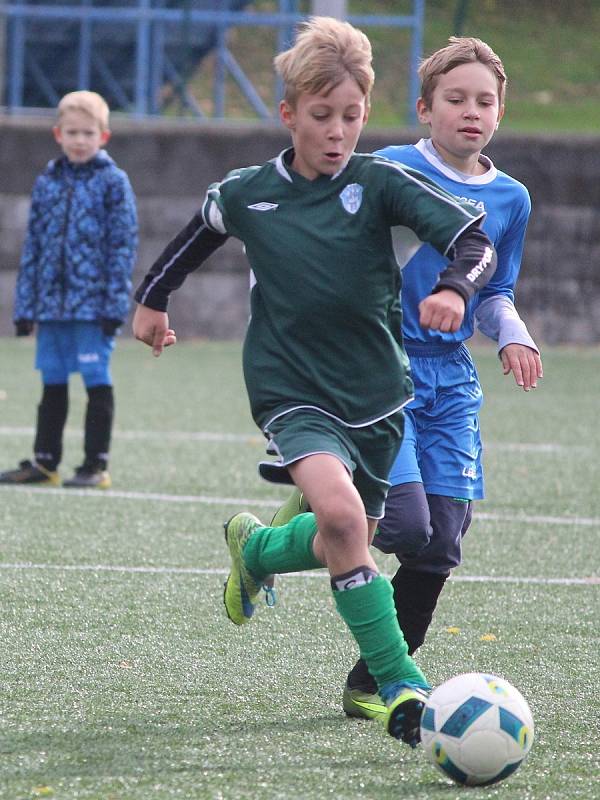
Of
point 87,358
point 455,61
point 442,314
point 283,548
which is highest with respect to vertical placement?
point 455,61

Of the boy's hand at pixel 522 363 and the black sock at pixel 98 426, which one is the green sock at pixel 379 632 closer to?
the boy's hand at pixel 522 363

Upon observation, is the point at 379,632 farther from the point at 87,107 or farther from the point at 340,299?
the point at 87,107

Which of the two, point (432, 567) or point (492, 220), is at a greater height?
point (492, 220)

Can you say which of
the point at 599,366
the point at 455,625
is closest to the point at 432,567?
the point at 455,625

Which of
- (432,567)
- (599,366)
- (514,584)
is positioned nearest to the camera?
(432,567)

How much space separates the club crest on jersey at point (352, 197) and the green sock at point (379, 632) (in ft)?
2.80

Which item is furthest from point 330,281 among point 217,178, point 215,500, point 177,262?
point 217,178

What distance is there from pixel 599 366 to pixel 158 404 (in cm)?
427

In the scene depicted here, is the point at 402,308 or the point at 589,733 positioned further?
the point at 402,308

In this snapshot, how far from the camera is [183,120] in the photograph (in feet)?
46.4

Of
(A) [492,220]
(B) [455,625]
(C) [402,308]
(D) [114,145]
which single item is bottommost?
(B) [455,625]

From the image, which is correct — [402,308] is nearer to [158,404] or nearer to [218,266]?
[158,404]

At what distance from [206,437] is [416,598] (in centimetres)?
501

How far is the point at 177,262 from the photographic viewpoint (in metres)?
3.77
